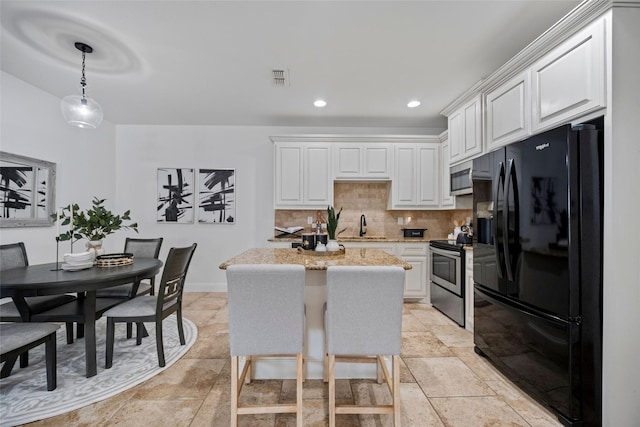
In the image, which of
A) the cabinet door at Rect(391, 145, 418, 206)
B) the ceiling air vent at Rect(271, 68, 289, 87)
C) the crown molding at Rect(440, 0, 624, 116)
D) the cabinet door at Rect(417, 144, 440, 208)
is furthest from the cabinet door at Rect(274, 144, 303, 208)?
the crown molding at Rect(440, 0, 624, 116)

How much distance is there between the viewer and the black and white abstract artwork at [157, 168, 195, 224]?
474 centimetres

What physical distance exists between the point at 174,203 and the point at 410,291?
3.88 meters

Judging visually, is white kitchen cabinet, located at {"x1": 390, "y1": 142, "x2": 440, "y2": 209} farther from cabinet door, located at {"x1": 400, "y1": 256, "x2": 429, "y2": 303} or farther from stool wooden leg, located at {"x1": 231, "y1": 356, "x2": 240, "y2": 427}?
stool wooden leg, located at {"x1": 231, "y1": 356, "x2": 240, "y2": 427}

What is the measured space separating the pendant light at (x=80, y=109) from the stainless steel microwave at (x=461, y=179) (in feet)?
12.2

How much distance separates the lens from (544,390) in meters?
1.89

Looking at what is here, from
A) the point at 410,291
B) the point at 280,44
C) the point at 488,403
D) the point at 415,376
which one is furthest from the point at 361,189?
the point at 488,403

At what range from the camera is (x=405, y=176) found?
4.46 metres

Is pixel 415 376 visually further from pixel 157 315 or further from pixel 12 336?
pixel 12 336

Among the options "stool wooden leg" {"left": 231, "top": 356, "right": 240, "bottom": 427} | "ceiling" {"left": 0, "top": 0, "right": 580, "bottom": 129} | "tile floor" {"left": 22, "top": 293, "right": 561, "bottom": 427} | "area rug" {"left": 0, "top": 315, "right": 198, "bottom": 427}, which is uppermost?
"ceiling" {"left": 0, "top": 0, "right": 580, "bottom": 129}

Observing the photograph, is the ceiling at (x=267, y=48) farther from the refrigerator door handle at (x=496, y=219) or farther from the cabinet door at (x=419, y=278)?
the cabinet door at (x=419, y=278)

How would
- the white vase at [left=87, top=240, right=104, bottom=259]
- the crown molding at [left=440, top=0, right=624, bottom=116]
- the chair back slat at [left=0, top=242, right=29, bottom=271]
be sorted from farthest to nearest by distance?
the white vase at [left=87, top=240, right=104, bottom=259], the chair back slat at [left=0, top=242, right=29, bottom=271], the crown molding at [left=440, top=0, right=624, bottom=116]

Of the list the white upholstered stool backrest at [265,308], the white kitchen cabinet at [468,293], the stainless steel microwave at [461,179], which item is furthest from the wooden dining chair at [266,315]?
the stainless steel microwave at [461,179]

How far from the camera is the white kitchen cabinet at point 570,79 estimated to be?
5.60 ft

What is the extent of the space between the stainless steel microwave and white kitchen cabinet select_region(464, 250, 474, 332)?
31.7 inches
